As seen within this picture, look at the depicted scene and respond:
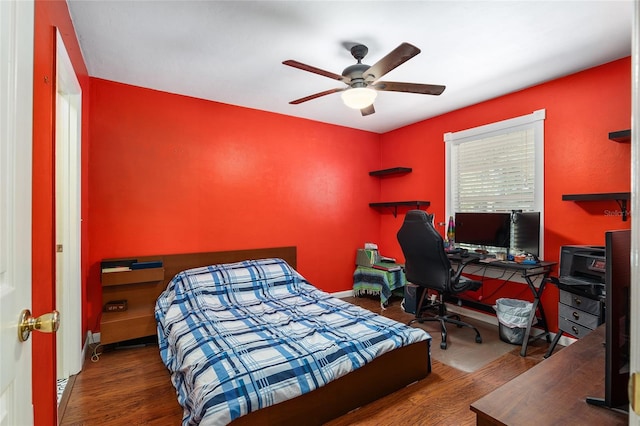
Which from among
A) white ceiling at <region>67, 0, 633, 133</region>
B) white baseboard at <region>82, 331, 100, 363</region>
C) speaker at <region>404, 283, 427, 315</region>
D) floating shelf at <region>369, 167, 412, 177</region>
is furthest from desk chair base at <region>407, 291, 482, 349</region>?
white baseboard at <region>82, 331, 100, 363</region>

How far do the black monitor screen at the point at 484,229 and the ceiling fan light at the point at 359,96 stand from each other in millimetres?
1935

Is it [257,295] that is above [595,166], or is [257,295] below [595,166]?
below

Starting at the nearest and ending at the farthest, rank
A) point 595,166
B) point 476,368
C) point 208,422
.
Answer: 1. point 208,422
2. point 476,368
3. point 595,166

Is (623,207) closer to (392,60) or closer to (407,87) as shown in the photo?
(407,87)

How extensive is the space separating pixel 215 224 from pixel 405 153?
9.20ft

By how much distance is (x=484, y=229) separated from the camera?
11.1 feet

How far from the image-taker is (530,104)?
3158 mm

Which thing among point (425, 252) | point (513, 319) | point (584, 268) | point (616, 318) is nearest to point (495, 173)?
point (425, 252)

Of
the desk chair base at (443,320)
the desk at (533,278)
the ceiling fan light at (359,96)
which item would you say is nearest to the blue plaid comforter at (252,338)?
the desk chair base at (443,320)

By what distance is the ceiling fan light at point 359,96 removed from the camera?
2.29 metres

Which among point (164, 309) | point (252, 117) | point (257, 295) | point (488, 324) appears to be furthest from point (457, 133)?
point (164, 309)

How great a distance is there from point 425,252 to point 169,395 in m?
2.43

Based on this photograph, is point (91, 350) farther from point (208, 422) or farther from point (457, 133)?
point (457, 133)

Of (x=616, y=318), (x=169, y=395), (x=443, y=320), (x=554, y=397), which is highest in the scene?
(x=616, y=318)
